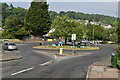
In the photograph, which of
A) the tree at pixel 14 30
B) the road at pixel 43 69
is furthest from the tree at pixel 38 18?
the road at pixel 43 69

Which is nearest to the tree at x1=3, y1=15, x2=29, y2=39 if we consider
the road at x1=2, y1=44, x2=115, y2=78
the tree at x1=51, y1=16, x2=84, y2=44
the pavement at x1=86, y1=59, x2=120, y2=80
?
the tree at x1=51, y1=16, x2=84, y2=44

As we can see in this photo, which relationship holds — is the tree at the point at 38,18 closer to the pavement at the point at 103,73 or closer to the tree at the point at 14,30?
the tree at the point at 14,30

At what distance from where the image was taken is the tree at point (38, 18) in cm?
7262

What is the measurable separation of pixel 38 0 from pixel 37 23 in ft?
27.4

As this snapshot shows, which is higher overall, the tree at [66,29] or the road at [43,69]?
the tree at [66,29]

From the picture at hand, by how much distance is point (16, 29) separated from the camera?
7862 centimetres

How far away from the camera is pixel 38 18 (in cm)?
7262

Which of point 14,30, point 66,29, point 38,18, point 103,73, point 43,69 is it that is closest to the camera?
point 103,73

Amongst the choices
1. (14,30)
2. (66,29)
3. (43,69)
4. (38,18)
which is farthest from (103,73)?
(14,30)

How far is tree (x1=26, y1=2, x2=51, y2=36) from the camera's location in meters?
72.6

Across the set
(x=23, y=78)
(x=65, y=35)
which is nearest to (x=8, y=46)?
(x=65, y=35)

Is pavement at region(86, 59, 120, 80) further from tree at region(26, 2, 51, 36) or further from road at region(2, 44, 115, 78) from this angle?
tree at region(26, 2, 51, 36)

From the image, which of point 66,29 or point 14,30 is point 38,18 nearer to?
point 14,30

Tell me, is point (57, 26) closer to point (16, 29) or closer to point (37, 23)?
point (37, 23)
